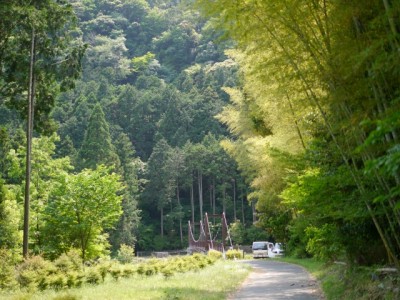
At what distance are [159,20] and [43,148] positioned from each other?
84.8 meters

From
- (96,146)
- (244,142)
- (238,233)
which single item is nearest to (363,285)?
(244,142)

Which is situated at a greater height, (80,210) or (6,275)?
(80,210)

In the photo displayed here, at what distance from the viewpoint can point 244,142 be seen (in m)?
21.2

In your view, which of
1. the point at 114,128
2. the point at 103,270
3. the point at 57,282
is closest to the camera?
the point at 57,282

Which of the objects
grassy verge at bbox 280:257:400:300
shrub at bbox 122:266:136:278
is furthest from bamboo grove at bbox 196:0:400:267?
shrub at bbox 122:266:136:278

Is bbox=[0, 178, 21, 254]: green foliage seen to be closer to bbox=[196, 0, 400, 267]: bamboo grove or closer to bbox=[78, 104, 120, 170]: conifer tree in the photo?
bbox=[196, 0, 400, 267]: bamboo grove

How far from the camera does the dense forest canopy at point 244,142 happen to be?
595 cm

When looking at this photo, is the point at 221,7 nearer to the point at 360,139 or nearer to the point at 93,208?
the point at 360,139

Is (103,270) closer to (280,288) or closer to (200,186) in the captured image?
(280,288)

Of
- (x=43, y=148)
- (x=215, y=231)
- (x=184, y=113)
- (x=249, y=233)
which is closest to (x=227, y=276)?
(x=43, y=148)

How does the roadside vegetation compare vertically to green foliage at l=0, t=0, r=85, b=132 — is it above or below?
below

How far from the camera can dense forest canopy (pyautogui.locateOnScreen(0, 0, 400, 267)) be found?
5.95 meters

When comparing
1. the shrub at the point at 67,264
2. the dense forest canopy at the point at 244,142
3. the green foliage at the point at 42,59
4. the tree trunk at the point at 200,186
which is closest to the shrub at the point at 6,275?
the shrub at the point at 67,264

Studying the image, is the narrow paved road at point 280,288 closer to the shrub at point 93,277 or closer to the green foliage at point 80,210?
the shrub at point 93,277
